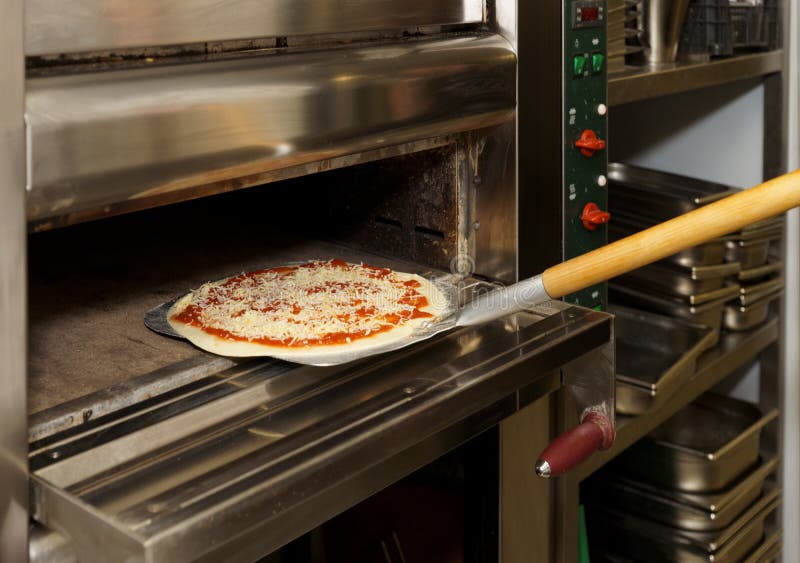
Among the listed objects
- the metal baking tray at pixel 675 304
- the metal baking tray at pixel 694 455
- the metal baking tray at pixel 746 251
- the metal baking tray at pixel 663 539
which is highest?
the metal baking tray at pixel 746 251

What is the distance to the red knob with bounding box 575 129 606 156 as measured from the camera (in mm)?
1394

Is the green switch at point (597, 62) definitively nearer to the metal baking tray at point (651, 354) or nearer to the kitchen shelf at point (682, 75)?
the kitchen shelf at point (682, 75)

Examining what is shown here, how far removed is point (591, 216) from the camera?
143cm

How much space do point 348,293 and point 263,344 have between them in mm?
205

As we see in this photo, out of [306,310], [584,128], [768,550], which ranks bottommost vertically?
[768,550]

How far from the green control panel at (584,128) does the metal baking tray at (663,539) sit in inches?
27.9

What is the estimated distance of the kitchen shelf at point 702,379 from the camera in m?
1.66

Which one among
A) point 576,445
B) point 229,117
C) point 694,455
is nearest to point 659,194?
point 694,455

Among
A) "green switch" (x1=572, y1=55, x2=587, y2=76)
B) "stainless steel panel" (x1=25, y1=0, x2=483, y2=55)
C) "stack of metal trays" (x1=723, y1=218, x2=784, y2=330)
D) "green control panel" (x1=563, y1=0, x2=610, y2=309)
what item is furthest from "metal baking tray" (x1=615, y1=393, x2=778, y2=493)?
"stainless steel panel" (x1=25, y1=0, x2=483, y2=55)

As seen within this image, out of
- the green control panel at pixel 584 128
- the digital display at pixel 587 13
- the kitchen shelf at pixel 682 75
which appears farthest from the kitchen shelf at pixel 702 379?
the digital display at pixel 587 13

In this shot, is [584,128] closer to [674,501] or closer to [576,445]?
[576,445]

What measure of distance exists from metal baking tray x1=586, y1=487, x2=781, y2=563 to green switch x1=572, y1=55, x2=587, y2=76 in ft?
3.26

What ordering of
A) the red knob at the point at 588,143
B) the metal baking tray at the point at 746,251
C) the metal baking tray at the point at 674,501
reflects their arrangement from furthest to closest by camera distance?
the metal baking tray at the point at 746,251 → the metal baking tray at the point at 674,501 → the red knob at the point at 588,143

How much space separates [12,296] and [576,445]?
2.16ft
